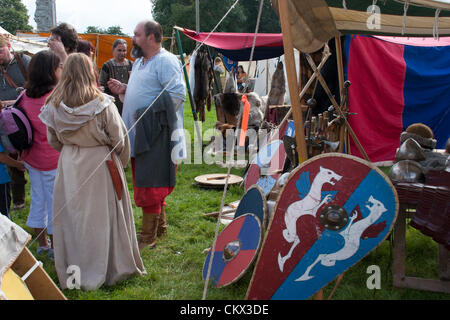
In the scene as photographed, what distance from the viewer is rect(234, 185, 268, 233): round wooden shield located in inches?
98.3

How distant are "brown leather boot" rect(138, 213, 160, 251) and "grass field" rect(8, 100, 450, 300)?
82 millimetres

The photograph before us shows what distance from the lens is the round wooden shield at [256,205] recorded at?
2498 mm

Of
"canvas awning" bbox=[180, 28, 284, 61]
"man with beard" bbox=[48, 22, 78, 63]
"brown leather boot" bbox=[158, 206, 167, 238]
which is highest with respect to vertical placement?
"canvas awning" bbox=[180, 28, 284, 61]

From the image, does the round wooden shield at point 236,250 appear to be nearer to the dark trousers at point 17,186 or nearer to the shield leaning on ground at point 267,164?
the shield leaning on ground at point 267,164

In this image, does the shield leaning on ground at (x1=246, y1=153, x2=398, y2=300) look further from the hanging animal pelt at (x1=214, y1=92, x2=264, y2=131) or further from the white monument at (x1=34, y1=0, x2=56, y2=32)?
the white monument at (x1=34, y1=0, x2=56, y2=32)

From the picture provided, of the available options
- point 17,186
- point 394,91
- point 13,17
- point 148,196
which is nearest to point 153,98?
point 148,196

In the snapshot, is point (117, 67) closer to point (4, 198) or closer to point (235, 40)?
point (235, 40)

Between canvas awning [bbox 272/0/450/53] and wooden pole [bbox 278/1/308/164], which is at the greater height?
canvas awning [bbox 272/0/450/53]

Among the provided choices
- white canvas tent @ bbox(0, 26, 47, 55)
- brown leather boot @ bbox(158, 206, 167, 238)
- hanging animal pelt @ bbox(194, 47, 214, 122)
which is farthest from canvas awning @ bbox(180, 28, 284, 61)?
brown leather boot @ bbox(158, 206, 167, 238)

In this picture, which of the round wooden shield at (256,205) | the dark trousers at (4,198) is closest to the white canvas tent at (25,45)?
the dark trousers at (4,198)

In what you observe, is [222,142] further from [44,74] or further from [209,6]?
[209,6]

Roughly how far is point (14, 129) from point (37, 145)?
20 centimetres

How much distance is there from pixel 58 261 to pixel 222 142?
4584mm

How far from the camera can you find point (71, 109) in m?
2.38
